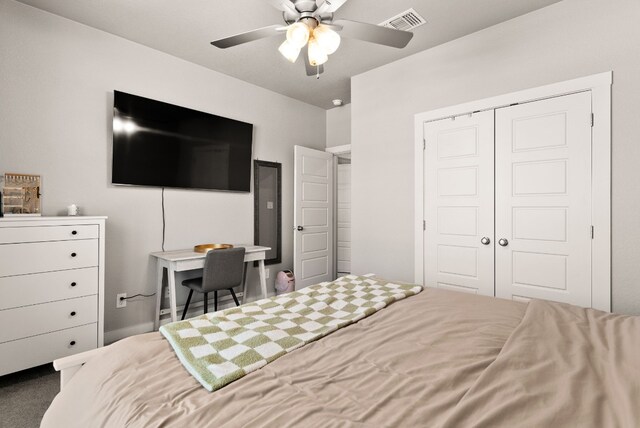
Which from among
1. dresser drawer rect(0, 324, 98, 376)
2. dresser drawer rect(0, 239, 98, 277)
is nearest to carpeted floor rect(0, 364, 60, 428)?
dresser drawer rect(0, 324, 98, 376)

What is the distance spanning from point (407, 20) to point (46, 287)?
11.2 feet

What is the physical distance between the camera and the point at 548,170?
2.39 metres

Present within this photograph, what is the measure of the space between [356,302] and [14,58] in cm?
313

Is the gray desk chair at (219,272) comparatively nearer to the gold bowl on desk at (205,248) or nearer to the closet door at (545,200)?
the gold bowl on desk at (205,248)

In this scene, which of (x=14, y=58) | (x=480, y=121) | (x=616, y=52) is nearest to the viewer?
(x=616, y=52)

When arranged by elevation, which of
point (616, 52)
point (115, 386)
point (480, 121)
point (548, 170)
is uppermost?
point (616, 52)

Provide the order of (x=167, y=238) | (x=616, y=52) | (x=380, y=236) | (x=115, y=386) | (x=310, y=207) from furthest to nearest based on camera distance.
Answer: (x=310, y=207)
(x=380, y=236)
(x=167, y=238)
(x=616, y=52)
(x=115, y=386)

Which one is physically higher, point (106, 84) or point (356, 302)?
point (106, 84)

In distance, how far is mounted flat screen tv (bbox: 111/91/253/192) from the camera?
9.20 feet

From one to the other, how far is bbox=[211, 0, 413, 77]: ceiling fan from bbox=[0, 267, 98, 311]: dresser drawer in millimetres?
2034

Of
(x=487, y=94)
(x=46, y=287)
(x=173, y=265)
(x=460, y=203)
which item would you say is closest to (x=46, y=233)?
(x=46, y=287)

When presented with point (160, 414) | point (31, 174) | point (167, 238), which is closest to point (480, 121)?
point (160, 414)

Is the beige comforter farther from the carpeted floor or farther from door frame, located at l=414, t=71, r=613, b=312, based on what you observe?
the carpeted floor

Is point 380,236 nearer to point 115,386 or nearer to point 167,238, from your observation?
point 167,238
